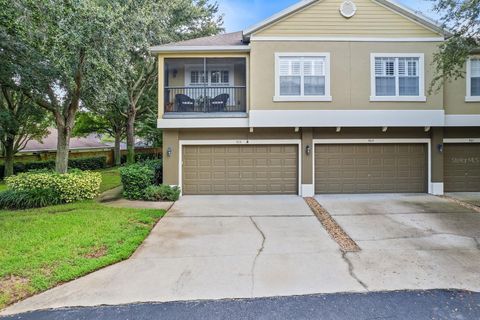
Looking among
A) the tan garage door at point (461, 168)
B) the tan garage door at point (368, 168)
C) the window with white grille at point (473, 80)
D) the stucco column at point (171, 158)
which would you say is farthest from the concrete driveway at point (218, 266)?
the window with white grille at point (473, 80)

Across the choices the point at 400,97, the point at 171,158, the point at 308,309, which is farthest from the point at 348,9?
the point at 308,309

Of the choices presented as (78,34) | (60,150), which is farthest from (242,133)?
(60,150)

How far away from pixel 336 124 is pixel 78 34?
349 inches

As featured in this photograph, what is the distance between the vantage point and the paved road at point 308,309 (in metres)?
3.98

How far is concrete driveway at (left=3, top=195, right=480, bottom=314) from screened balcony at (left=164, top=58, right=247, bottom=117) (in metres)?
4.45

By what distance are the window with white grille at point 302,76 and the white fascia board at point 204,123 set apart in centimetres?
177

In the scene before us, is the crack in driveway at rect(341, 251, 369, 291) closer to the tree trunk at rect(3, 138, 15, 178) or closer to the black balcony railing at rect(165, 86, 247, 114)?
the black balcony railing at rect(165, 86, 247, 114)

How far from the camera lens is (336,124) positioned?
37.8 feet

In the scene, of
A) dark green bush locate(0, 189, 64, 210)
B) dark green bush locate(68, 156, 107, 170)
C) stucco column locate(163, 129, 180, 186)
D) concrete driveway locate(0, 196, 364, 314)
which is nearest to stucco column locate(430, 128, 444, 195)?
concrete driveway locate(0, 196, 364, 314)

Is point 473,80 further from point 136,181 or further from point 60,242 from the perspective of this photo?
point 60,242

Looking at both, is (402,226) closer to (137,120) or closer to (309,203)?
(309,203)

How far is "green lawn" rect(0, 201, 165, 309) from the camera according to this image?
5.02 m

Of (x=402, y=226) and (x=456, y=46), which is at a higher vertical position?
(x=456, y=46)

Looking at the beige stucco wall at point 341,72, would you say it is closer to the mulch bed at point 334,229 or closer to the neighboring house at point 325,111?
the neighboring house at point 325,111
